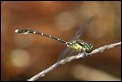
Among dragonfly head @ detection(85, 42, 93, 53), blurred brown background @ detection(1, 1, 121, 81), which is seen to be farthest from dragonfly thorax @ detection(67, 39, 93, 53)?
blurred brown background @ detection(1, 1, 121, 81)

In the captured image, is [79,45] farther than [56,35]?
No

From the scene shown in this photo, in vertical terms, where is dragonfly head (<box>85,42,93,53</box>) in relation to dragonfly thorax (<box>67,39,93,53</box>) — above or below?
above

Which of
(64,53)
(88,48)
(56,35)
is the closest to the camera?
(88,48)

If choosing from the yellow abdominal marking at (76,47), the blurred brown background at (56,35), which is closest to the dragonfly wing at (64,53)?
the yellow abdominal marking at (76,47)

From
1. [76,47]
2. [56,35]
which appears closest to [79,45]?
[76,47]

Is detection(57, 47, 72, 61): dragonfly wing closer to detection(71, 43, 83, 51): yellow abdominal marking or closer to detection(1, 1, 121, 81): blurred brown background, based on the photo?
detection(71, 43, 83, 51): yellow abdominal marking

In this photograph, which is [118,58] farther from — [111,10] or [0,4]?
[0,4]

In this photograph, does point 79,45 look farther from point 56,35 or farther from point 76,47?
point 56,35

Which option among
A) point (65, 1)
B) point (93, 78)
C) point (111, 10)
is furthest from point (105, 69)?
point (65, 1)

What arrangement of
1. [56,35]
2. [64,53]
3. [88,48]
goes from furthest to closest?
[56,35], [64,53], [88,48]
